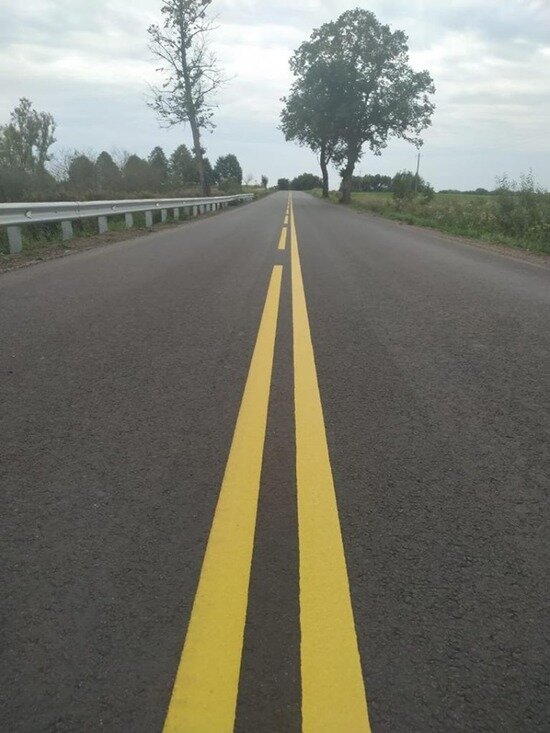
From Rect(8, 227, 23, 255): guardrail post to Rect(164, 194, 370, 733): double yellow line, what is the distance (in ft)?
29.1

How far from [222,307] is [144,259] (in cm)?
435

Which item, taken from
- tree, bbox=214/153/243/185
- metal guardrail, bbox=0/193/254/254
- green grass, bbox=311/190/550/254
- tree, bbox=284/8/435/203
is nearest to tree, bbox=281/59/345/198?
tree, bbox=284/8/435/203

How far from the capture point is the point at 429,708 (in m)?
1.39

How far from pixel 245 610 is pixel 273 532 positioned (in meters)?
0.42

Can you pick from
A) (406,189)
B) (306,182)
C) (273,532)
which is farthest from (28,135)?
(306,182)

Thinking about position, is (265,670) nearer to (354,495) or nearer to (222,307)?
(354,495)

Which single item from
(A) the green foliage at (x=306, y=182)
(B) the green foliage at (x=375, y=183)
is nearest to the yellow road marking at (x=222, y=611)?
(B) the green foliage at (x=375, y=183)

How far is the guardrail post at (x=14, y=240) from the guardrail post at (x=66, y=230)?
1.94 meters

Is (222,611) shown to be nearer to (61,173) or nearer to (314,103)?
(61,173)

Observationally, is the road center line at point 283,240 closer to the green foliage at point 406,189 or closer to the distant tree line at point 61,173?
the distant tree line at point 61,173

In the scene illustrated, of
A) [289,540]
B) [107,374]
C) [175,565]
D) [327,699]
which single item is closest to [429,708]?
[327,699]

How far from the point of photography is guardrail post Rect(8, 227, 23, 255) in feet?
32.5

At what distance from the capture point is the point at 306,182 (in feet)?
474

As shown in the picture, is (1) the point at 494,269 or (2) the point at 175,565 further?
(1) the point at 494,269
